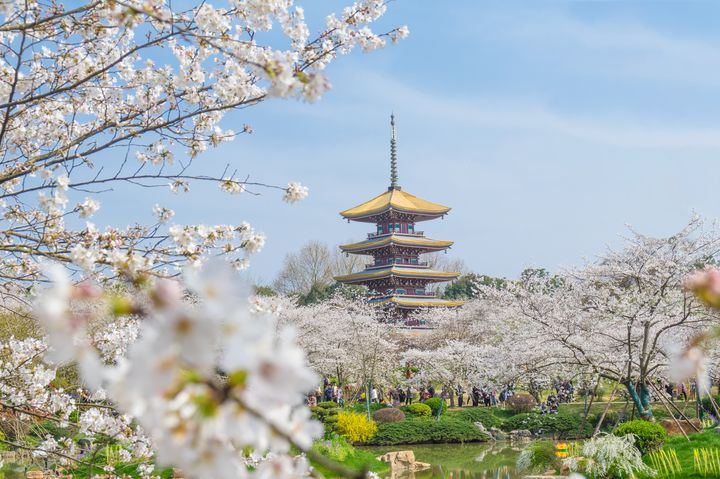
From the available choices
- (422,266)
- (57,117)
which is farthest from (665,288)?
(422,266)

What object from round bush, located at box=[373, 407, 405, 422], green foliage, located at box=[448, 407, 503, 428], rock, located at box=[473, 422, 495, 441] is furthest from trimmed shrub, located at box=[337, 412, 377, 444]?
green foliage, located at box=[448, 407, 503, 428]

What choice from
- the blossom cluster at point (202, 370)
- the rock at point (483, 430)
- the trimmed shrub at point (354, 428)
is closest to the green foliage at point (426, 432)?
the rock at point (483, 430)

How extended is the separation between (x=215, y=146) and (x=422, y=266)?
32.3m

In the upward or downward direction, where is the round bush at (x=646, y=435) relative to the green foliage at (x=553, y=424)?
upward

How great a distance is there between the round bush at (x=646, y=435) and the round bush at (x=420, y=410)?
444 inches

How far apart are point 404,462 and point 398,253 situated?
21.9 metres

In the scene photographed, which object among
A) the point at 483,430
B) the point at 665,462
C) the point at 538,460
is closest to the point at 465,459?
the point at 483,430

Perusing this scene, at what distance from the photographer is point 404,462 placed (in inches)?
599

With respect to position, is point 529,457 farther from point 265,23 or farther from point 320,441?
point 265,23

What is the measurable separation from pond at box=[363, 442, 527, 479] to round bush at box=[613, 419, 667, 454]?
246 cm

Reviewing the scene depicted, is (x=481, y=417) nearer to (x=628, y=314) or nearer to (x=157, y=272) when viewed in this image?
(x=628, y=314)

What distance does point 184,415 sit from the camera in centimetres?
93

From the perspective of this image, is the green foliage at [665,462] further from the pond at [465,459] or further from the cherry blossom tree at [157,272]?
the cherry blossom tree at [157,272]

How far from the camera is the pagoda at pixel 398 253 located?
114 feet
